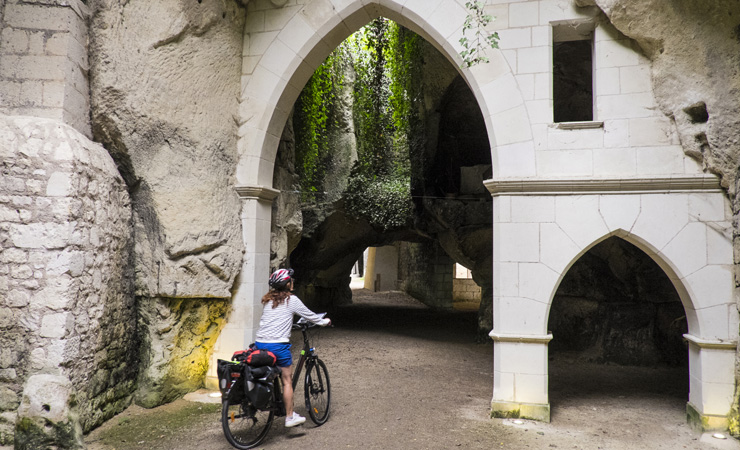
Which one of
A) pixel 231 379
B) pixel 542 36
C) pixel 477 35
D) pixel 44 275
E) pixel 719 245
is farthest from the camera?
pixel 477 35

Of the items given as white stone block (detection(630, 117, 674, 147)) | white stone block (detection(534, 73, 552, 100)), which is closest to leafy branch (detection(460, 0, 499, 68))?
white stone block (detection(534, 73, 552, 100))

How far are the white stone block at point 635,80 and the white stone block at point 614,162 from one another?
66cm

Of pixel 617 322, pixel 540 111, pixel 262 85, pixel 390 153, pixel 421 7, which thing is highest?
pixel 421 7

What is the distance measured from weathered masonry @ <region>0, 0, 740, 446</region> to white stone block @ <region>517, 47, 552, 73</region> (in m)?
0.02

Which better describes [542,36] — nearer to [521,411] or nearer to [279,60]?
[279,60]

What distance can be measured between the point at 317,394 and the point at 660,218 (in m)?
3.99

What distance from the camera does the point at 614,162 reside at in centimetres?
518

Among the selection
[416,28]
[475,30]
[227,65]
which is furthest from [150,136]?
[475,30]

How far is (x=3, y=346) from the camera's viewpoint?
411cm

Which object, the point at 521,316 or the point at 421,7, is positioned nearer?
the point at 521,316

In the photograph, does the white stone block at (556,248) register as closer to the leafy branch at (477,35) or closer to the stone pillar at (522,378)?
the stone pillar at (522,378)

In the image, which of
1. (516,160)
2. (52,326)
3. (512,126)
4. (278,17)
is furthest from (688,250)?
(52,326)

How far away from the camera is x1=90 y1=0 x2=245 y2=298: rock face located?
505 cm

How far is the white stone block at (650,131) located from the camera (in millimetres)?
5121
